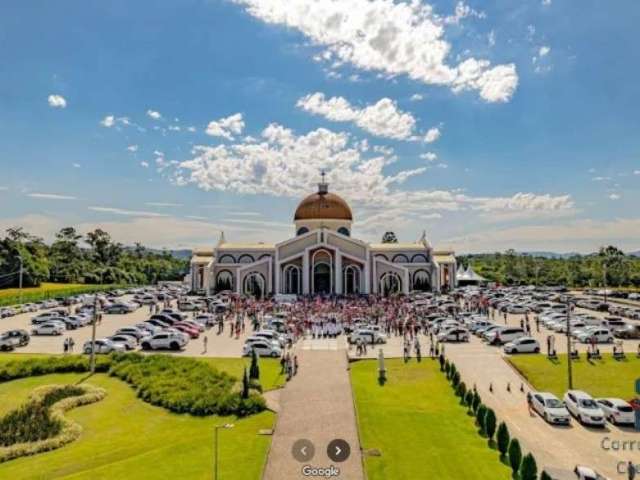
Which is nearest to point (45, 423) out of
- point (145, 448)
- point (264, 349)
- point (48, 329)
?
point (145, 448)

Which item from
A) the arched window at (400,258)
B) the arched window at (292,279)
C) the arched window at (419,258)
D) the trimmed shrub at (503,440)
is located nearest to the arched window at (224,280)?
the arched window at (292,279)

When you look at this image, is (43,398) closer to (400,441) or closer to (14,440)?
(14,440)

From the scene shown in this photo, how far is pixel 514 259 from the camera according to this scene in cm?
10738

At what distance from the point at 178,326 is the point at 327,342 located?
36.7ft

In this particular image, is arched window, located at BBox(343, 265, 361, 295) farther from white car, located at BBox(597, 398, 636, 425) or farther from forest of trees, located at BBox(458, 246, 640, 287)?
white car, located at BBox(597, 398, 636, 425)

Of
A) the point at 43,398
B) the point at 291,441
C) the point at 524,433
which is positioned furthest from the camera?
the point at 43,398

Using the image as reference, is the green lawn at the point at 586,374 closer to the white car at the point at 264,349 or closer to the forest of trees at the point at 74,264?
the white car at the point at 264,349

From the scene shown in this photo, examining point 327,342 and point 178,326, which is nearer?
point 327,342

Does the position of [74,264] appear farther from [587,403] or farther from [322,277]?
[587,403]

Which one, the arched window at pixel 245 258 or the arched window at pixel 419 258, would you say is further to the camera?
the arched window at pixel 419 258

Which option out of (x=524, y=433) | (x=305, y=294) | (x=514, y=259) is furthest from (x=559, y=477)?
(x=514, y=259)

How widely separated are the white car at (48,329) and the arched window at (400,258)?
44.2m

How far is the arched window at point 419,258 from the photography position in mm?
71438

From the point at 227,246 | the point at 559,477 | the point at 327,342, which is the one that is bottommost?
the point at 559,477
